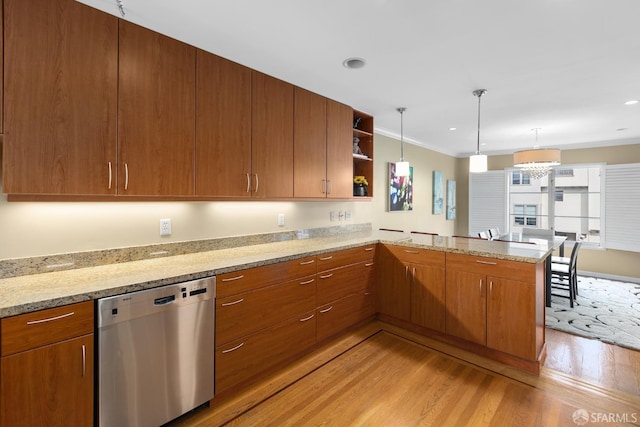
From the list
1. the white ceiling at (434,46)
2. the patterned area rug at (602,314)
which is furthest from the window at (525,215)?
the white ceiling at (434,46)

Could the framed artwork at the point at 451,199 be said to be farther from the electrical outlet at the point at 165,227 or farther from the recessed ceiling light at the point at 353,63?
the electrical outlet at the point at 165,227

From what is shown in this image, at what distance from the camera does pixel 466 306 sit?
→ 2754 mm

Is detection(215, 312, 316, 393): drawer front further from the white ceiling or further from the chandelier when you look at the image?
the chandelier

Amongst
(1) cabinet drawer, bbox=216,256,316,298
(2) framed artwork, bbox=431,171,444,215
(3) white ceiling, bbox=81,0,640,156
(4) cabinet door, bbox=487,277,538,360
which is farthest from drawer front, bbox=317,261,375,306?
(2) framed artwork, bbox=431,171,444,215

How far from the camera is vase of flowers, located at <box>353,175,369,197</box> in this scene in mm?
3934

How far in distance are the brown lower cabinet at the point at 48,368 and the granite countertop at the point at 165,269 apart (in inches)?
2.6

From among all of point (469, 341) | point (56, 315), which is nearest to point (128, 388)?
point (56, 315)

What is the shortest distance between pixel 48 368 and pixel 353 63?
2756mm

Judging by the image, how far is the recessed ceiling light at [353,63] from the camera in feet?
8.25

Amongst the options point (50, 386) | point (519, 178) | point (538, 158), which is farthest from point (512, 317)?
point (519, 178)

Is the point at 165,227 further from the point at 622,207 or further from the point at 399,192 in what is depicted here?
the point at 622,207

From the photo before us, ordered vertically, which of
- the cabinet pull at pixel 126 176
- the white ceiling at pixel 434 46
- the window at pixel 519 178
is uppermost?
the white ceiling at pixel 434 46

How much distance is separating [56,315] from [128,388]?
0.56m

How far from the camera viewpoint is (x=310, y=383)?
233 centimetres
